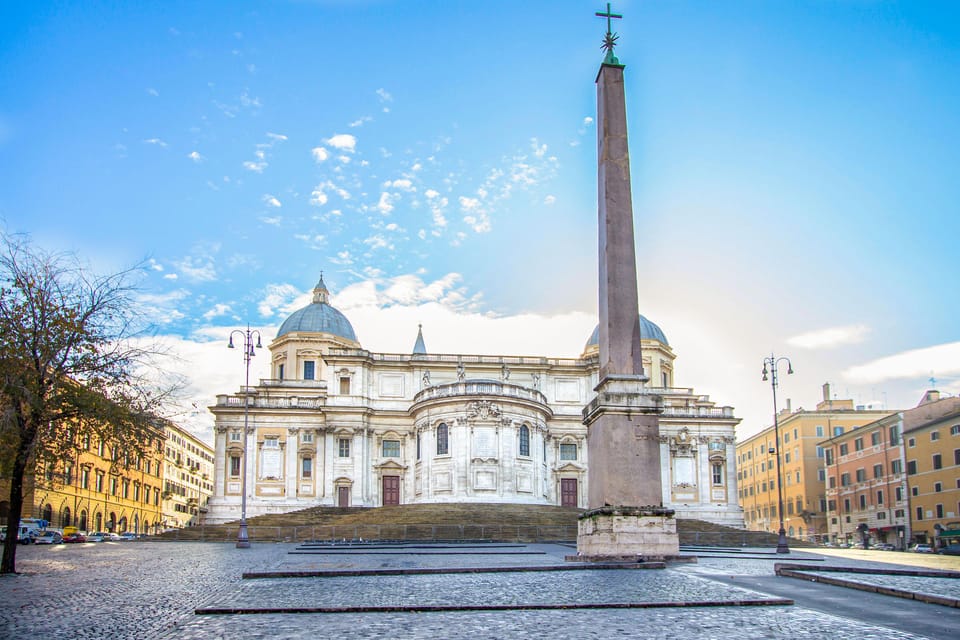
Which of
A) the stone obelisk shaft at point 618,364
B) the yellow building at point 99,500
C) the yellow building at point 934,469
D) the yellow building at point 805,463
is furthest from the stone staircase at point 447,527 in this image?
the yellow building at point 805,463

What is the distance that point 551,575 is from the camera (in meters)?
16.2

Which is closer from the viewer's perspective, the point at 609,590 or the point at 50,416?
the point at 609,590

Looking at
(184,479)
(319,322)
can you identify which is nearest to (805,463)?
(319,322)

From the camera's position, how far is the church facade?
57156 mm

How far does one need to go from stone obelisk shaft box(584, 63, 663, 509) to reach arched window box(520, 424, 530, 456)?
1486 inches

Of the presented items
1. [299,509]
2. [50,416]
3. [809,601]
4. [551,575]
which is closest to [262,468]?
[299,509]

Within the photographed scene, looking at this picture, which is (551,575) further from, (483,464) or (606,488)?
(483,464)

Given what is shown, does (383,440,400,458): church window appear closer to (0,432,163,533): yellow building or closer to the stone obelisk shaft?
(0,432,163,533): yellow building

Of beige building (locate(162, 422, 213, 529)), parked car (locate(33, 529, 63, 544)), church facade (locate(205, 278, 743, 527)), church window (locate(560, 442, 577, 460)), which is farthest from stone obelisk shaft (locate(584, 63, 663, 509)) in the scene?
beige building (locate(162, 422, 213, 529))

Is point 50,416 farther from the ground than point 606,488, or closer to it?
farther from the ground

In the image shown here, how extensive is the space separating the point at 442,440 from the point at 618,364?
131 ft

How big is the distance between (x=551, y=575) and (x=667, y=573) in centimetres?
222

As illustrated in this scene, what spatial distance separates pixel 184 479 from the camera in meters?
104

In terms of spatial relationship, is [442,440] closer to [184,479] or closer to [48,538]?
[48,538]
